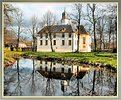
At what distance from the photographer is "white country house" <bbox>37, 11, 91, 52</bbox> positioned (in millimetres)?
2244

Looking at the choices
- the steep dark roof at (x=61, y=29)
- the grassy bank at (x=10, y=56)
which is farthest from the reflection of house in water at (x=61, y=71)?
the steep dark roof at (x=61, y=29)

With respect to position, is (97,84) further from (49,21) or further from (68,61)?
(49,21)

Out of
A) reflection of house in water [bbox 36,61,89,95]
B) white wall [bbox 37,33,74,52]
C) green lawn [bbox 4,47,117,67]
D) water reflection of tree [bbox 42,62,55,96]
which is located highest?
white wall [bbox 37,33,74,52]

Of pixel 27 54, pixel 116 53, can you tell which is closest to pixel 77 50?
pixel 116 53

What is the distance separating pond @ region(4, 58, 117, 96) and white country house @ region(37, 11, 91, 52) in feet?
0.96

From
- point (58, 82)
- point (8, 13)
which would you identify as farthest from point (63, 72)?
point (8, 13)

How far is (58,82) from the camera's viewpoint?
2223 millimetres

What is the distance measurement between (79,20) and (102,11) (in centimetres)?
32

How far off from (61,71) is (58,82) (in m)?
0.15

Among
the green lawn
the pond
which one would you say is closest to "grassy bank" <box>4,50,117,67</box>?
the green lawn

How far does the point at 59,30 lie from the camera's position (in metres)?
2.26

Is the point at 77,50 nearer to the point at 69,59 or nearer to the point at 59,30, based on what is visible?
the point at 69,59

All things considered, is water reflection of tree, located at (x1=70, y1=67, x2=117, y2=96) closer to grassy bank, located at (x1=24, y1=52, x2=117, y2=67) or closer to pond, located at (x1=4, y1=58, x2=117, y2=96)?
pond, located at (x1=4, y1=58, x2=117, y2=96)

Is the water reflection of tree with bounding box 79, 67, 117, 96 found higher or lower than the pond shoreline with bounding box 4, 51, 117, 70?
lower
